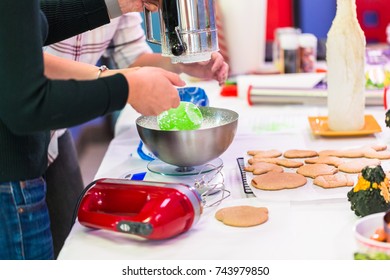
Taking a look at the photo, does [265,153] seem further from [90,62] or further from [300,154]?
[90,62]

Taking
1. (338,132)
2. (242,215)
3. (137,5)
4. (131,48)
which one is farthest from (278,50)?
(242,215)

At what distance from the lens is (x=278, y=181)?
4.07ft

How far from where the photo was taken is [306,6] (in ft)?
9.89

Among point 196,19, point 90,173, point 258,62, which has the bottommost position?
point 90,173

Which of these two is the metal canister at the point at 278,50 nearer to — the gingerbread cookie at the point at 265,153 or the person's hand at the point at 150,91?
the gingerbread cookie at the point at 265,153

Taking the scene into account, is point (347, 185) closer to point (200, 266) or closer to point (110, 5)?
point (200, 266)

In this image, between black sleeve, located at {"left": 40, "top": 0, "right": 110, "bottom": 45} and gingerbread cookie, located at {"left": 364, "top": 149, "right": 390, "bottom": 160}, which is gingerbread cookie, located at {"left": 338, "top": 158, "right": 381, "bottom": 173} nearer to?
gingerbread cookie, located at {"left": 364, "top": 149, "right": 390, "bottom": 160}

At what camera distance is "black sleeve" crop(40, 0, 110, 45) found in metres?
1.37

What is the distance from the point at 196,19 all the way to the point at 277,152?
0.36 metres

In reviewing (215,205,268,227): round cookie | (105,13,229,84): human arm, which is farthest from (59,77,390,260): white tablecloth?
(105,13,229,84): human arm

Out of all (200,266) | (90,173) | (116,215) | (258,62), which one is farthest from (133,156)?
(90,173)

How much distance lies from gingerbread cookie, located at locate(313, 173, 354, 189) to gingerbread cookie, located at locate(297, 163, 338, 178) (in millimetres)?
20

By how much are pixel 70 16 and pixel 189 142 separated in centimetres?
39

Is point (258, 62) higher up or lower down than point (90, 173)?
higher up
